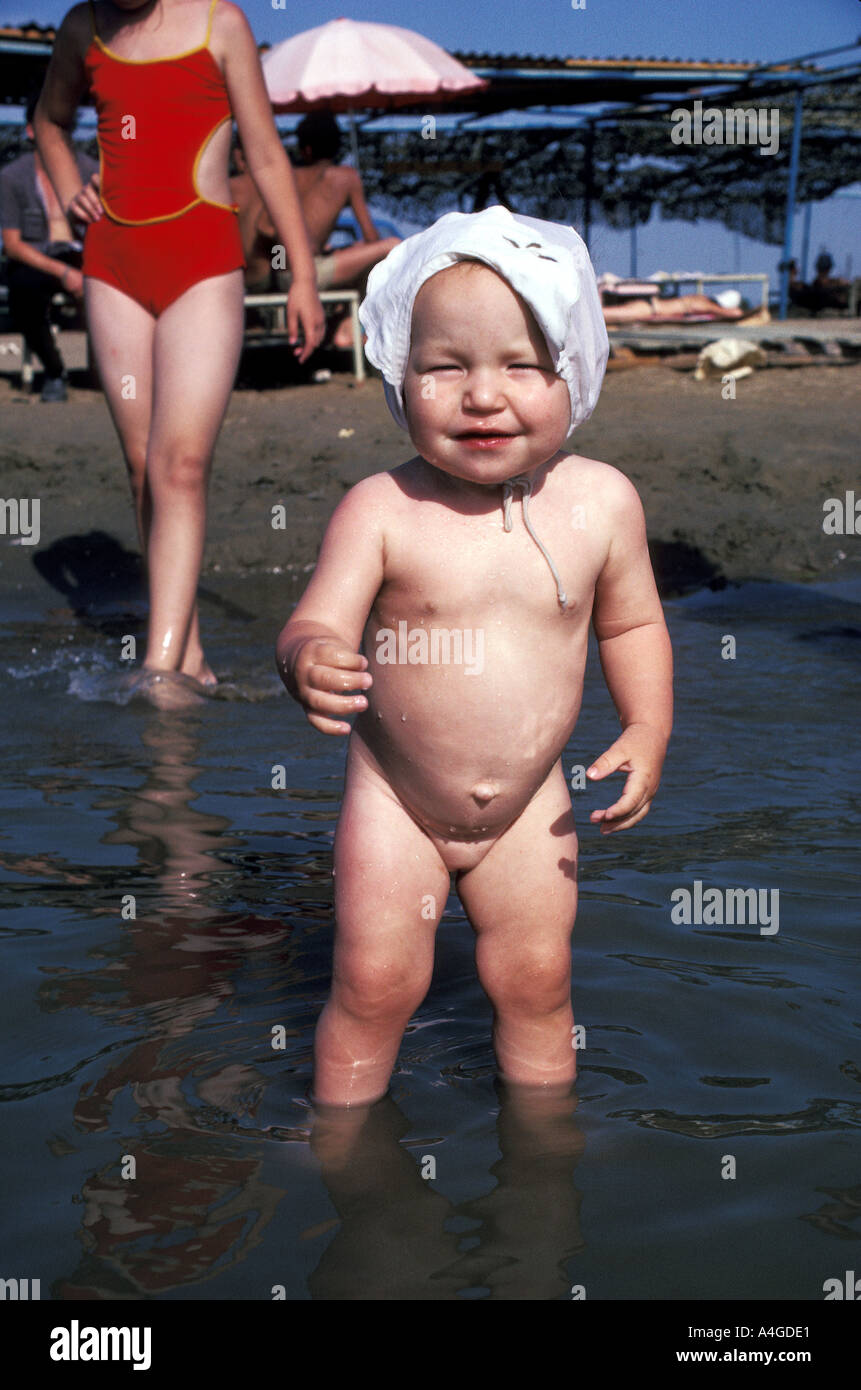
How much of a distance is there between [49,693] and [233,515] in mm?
2832

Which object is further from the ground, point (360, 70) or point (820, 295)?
point (360, 70)

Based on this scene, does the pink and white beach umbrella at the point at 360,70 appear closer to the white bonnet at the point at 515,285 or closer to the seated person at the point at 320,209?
the seated person at the point at 320,209

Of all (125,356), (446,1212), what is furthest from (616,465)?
(446,1212)

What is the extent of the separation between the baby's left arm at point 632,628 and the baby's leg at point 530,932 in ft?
0.45

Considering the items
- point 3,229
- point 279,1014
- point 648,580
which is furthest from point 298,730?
point 3,229

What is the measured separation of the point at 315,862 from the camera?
331 cm

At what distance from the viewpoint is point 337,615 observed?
2.12 metres

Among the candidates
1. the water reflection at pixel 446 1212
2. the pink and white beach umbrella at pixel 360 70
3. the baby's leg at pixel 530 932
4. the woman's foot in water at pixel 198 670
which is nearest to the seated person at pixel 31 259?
the pink and white beach umbrella at pixel 360 70

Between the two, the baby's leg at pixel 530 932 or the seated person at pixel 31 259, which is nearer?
the baby's leg at pixel 530 932

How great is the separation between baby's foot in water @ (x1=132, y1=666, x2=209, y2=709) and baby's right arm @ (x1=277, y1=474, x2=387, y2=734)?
227 centimetres

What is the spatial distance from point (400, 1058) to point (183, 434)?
8.13 ft

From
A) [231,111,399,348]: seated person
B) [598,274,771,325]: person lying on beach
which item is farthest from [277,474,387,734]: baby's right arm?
[598,274,771,325]: person lying on beach

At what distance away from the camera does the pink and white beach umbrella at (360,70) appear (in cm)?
1186

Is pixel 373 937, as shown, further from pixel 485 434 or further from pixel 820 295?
pixel 820 295
